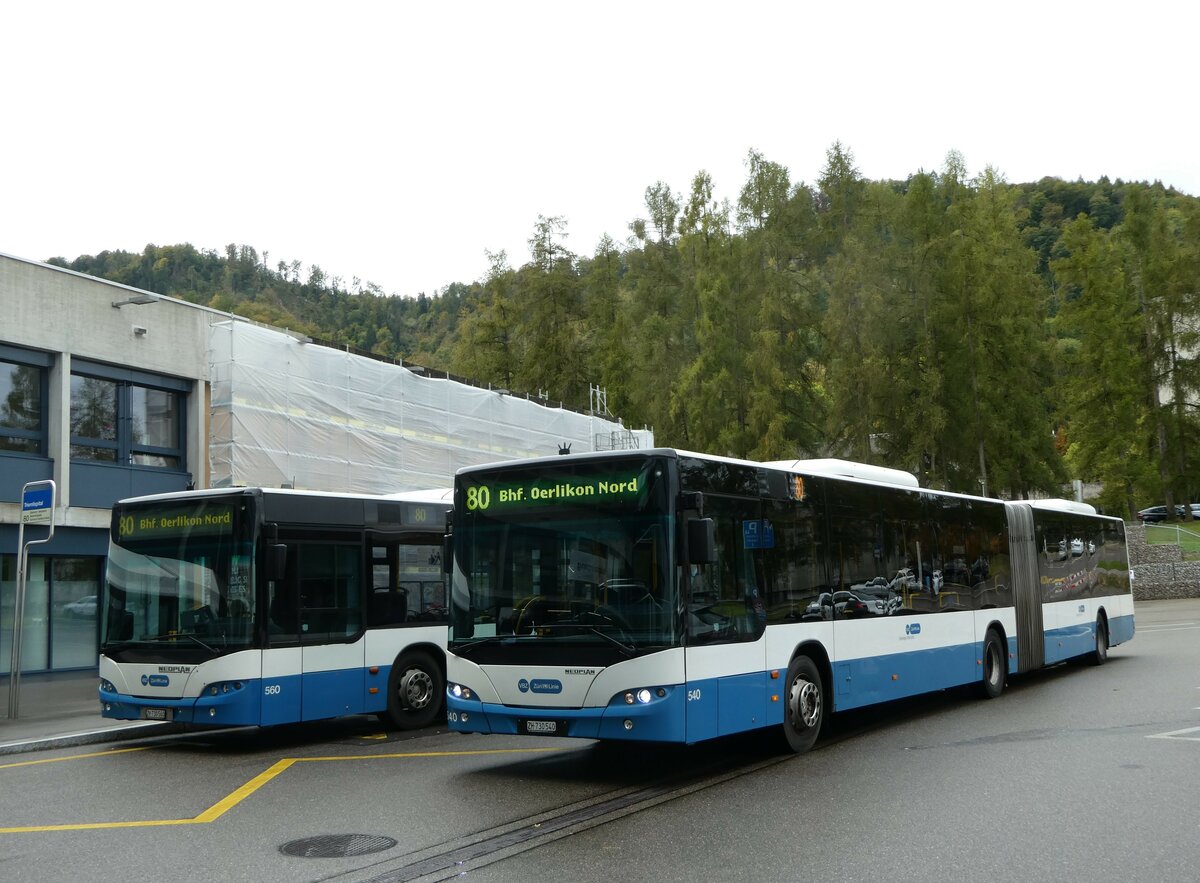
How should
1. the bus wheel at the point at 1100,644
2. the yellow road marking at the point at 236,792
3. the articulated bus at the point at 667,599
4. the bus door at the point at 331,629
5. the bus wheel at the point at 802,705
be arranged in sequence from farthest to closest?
1. the bus wheel at the point at 1100,644
2. the bus door at the point at 331,629
3. the bus wheel at the point at 802,705
4. the articulated bus at the point at 667,599
5. the yellow road marking at the point at 236,792

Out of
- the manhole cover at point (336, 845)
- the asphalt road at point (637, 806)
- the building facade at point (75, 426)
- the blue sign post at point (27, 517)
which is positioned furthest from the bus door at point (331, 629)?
the building facade at point (75, 426)

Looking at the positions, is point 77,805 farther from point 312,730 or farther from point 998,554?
point 998,554

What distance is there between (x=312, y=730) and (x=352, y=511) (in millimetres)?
3181

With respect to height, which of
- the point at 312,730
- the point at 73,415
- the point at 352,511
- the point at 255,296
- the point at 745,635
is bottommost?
the point at 312,730

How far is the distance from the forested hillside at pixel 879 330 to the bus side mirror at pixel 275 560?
40.9m

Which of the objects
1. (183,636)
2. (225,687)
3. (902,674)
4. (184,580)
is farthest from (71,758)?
(902,674)

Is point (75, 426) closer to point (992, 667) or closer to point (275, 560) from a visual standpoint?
point (275, 560)

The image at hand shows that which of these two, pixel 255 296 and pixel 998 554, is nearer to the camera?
pixel 998 554

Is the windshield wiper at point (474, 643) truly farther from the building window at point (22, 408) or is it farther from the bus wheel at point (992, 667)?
the building window at point (22, 408)

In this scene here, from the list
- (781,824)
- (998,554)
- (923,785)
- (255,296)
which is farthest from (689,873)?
(255,296)

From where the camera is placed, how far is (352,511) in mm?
14062

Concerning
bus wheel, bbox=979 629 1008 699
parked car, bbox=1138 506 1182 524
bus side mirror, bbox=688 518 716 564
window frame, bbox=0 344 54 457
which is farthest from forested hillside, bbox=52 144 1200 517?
bus side mirror, bbox=688 518 716 564

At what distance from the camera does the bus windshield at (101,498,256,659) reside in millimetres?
12656

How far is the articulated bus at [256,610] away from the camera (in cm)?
1262
